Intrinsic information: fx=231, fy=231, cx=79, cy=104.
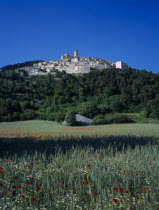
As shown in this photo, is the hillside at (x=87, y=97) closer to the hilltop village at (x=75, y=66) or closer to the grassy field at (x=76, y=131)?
the grassy field at (x=76, y=131)

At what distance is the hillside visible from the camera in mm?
49875

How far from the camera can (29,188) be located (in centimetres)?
488

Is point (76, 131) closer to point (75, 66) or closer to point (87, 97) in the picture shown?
point (87, 97)

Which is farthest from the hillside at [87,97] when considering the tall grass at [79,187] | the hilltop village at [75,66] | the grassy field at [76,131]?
the hilltop village at [75,66]

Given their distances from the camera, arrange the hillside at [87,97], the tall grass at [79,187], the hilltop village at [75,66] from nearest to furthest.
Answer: the tall grass at [79,187], the hillside at [87,97], the hilltop village at [75,66]

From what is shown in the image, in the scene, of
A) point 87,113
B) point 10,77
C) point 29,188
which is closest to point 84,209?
point 29,188

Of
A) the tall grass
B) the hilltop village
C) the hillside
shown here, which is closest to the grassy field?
the tall grass

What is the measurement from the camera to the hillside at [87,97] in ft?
164

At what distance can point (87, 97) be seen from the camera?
218ft

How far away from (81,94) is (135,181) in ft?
203

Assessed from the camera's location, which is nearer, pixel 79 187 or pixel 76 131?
pixel 79 187

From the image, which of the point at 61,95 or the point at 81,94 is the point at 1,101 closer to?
the point at 61,95

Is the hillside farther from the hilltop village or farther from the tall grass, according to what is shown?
the hilltop village

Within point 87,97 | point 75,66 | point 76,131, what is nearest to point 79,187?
point 76,131
